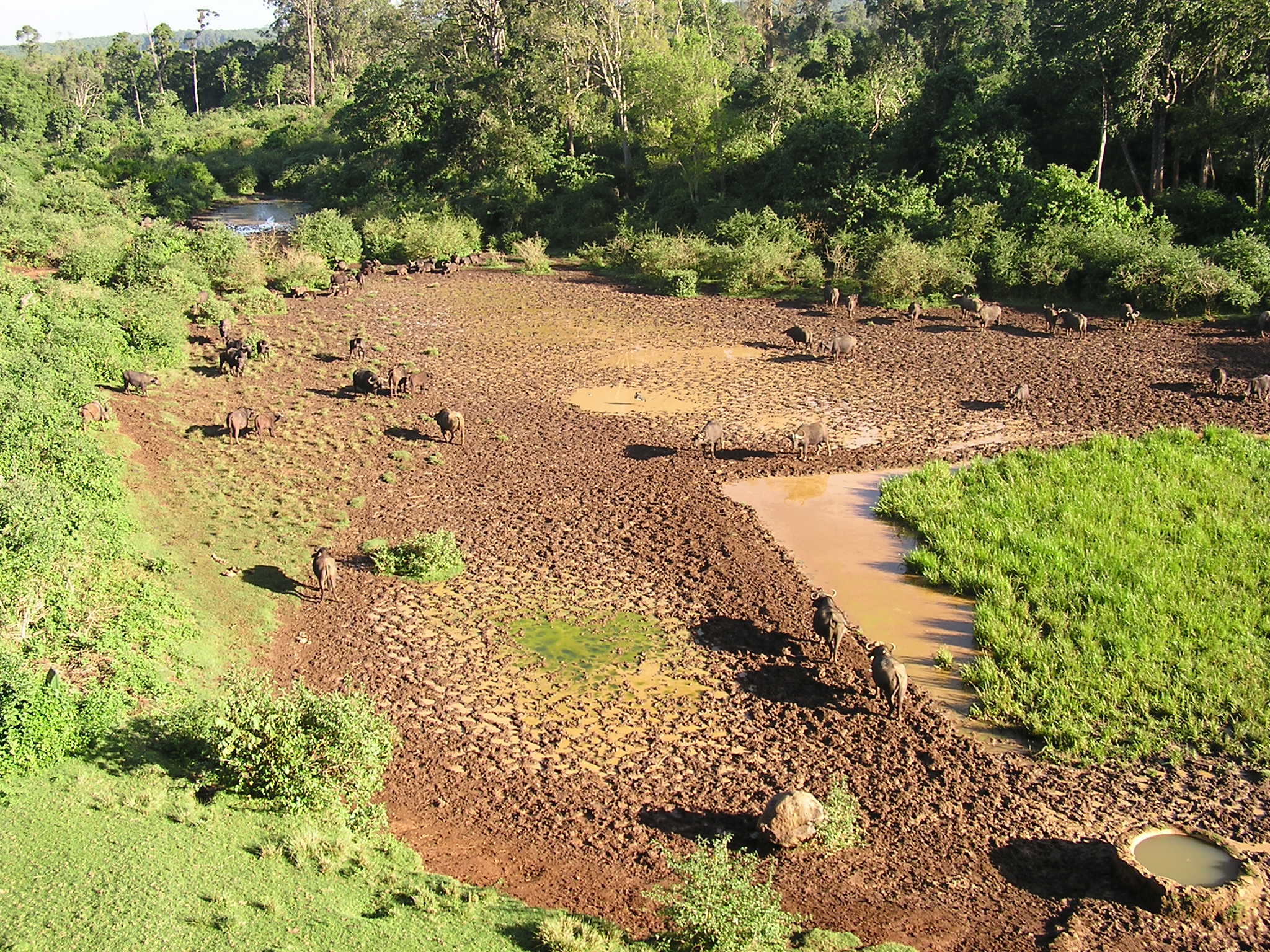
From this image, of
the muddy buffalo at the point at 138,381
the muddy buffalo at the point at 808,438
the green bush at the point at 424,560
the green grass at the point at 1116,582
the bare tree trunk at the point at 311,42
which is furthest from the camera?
the bare tree trunk at the point at 311,42

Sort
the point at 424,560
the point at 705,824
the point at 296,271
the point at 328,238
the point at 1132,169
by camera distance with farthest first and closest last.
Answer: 1. the point at 328,238
2. the point at 1132,169
3. the point at 296,271
4. the point at 424,560
5. the point at 705,824

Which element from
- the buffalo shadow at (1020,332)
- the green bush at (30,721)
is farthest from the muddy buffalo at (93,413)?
the buffalo shadow at (1020,332)

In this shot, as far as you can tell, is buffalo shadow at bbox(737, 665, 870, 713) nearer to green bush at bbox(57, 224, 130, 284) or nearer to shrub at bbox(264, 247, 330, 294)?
green bush at bbox(57, 224, 130, 284)

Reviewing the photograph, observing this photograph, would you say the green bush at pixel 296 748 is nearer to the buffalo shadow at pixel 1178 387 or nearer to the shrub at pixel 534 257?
the buffalo shadow at pixel 1178 387

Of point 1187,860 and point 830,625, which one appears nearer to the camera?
point 1187,860

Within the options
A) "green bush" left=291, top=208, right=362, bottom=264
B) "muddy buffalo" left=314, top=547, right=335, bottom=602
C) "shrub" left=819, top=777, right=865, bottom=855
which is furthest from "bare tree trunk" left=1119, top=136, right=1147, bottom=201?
"muddy buffalo" left=314, top=547, right=335, bottom=602

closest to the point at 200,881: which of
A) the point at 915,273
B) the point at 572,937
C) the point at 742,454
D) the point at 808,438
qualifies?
the point at 572,937

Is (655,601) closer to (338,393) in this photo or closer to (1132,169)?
(338,393)
